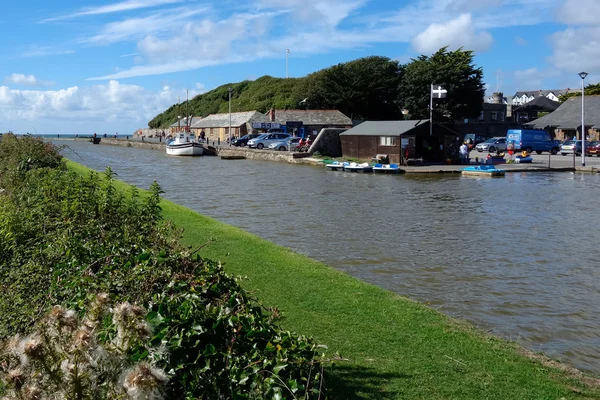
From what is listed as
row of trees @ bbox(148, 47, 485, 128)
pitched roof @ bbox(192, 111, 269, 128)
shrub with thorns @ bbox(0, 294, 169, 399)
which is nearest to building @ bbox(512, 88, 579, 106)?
row of trees @ bbox(148, 47, 485, 128)

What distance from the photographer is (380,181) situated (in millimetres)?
36812

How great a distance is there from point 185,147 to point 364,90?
3160 centimetres

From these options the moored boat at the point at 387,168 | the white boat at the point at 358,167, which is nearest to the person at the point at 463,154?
the moored boat at the point at 387,168

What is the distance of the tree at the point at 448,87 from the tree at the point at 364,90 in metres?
6.63

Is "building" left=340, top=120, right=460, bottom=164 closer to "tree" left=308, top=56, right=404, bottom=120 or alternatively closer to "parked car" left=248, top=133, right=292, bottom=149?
"parked car" left=248, top=133, right=292, bottom=149

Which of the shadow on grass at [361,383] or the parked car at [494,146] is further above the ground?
the parked car at [494,146]

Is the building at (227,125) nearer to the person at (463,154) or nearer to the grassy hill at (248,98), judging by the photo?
the grassy hill at (248,98)

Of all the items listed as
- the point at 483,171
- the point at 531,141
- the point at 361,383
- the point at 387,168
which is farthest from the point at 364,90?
the point at 361,383

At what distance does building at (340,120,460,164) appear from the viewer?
4559cm

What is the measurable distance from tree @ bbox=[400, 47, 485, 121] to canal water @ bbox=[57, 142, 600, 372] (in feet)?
126

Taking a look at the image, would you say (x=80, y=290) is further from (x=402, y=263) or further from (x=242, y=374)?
(x=402, y=263)

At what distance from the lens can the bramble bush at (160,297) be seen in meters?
4.00

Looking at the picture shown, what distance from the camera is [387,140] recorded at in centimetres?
4647

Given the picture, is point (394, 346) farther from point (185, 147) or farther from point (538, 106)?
point (538, 106)
